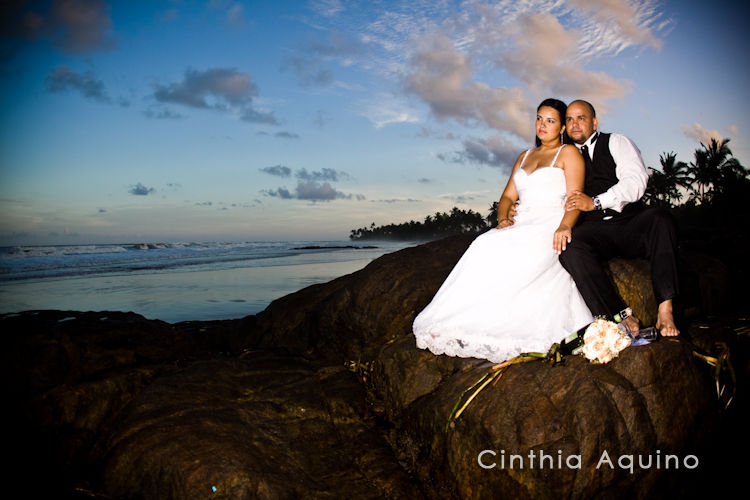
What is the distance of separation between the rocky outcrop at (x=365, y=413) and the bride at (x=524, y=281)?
285 millimetres

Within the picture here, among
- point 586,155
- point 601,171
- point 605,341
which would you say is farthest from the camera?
point 586,155

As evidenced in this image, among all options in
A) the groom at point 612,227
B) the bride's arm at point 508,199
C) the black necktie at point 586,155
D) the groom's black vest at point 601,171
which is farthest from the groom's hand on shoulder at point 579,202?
the bride's arm at point 508,199

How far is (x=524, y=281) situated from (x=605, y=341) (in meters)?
1.16

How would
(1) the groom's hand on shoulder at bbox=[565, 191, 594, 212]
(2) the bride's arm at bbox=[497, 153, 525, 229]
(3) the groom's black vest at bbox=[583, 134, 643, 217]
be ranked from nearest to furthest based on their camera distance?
(1) the groom's hand on shoulder at bbox=[565, 191, 594, 212] → (3) the groom's black vest at bbox=[583, 134, 643, 217] → (2) the bride's arm at bbox=[497, 153, 525, 229]

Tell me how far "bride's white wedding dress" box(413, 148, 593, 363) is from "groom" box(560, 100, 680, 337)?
0.63 ft

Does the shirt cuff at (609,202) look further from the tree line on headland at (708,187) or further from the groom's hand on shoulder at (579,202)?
the tree line on headland at (708,187)

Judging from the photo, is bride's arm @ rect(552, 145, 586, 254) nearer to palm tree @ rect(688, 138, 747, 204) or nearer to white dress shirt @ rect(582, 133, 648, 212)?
white dress shirt @ rect(582, 133, 648, 212)

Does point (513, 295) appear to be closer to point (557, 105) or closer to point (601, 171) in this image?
point (601, 171)

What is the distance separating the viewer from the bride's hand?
4262mm

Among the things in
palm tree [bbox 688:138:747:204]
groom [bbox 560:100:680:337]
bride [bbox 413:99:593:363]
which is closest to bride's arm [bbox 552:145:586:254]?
bride [bbox 413:99:593:363]

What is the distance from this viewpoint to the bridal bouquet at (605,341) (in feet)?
10.6

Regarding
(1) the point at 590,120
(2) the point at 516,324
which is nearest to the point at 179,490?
(2) the point at 516,324

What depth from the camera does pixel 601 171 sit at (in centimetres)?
486

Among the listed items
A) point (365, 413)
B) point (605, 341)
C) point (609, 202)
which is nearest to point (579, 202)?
point (609, 202)
